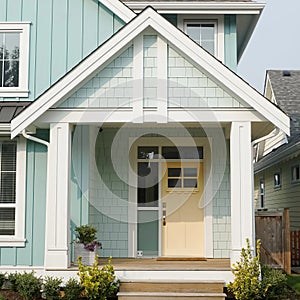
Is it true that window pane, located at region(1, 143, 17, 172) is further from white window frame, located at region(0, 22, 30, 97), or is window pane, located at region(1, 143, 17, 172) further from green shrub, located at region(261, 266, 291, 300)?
green shrub, located at region(261, 266, 291, 300)

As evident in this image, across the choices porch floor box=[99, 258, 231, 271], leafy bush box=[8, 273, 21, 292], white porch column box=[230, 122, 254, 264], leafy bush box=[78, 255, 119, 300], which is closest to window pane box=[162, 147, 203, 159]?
porch floor box=[99, 258, 231, 271]

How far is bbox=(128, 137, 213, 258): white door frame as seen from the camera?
39.3 feet

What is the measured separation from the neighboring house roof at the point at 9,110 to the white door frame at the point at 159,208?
248cm

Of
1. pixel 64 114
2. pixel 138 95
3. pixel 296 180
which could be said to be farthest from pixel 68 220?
pixel 296 180

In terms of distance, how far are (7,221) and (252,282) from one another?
501 centimetres

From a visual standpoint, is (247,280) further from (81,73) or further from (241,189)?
(81,73)

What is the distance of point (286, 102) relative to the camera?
2069cm

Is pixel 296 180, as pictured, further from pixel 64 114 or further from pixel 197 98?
pixel 64 114

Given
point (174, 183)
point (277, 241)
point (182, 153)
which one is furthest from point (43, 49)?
point (277, 241)

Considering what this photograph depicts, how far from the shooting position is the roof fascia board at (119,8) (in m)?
11.6

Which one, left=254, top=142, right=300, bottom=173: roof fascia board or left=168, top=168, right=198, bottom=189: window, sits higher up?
left=254, top=142, right=300, bottom=173: roof fascia board

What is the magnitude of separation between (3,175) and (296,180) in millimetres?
9242

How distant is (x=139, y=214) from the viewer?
39.9 ft

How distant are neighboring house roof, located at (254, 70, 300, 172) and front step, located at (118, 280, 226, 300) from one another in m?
6.92
